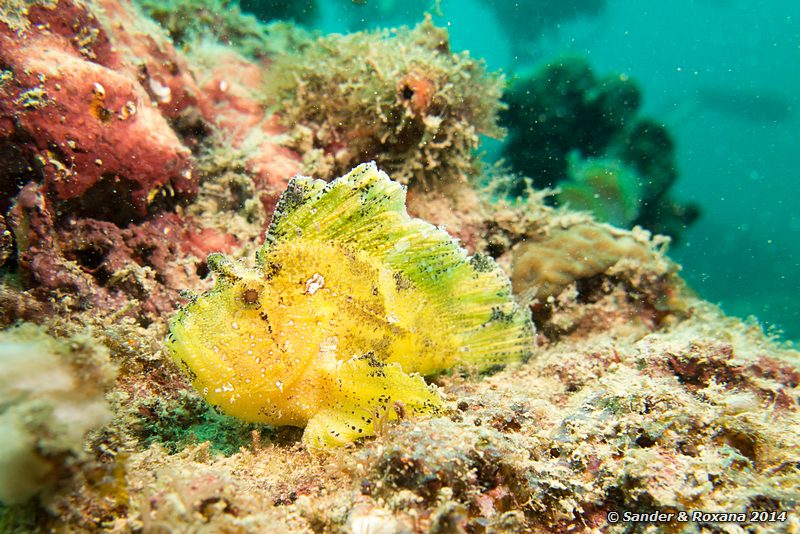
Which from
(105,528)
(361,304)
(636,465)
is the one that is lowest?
(105,528)

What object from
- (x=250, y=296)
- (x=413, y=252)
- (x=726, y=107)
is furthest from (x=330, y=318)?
(x=726, y=107)

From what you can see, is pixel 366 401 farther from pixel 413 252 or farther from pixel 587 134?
pixel 587 134

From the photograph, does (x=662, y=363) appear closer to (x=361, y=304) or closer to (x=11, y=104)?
(x=361, y=304)

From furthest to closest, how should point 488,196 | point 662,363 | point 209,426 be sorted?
point 488,196
point 662,363
point 209,426

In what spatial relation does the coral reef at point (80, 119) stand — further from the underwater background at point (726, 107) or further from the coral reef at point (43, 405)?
the underwater background at point (726, 107)

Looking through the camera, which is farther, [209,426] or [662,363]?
[662,363]

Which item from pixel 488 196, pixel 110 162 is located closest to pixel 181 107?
pixel 110 162

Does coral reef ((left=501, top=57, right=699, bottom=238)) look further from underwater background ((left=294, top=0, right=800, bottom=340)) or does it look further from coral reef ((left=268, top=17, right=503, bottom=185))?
underwater background ((left=294, top=0, right=800, bottom=340))

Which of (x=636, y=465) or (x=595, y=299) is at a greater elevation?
(x=595, y=299)
